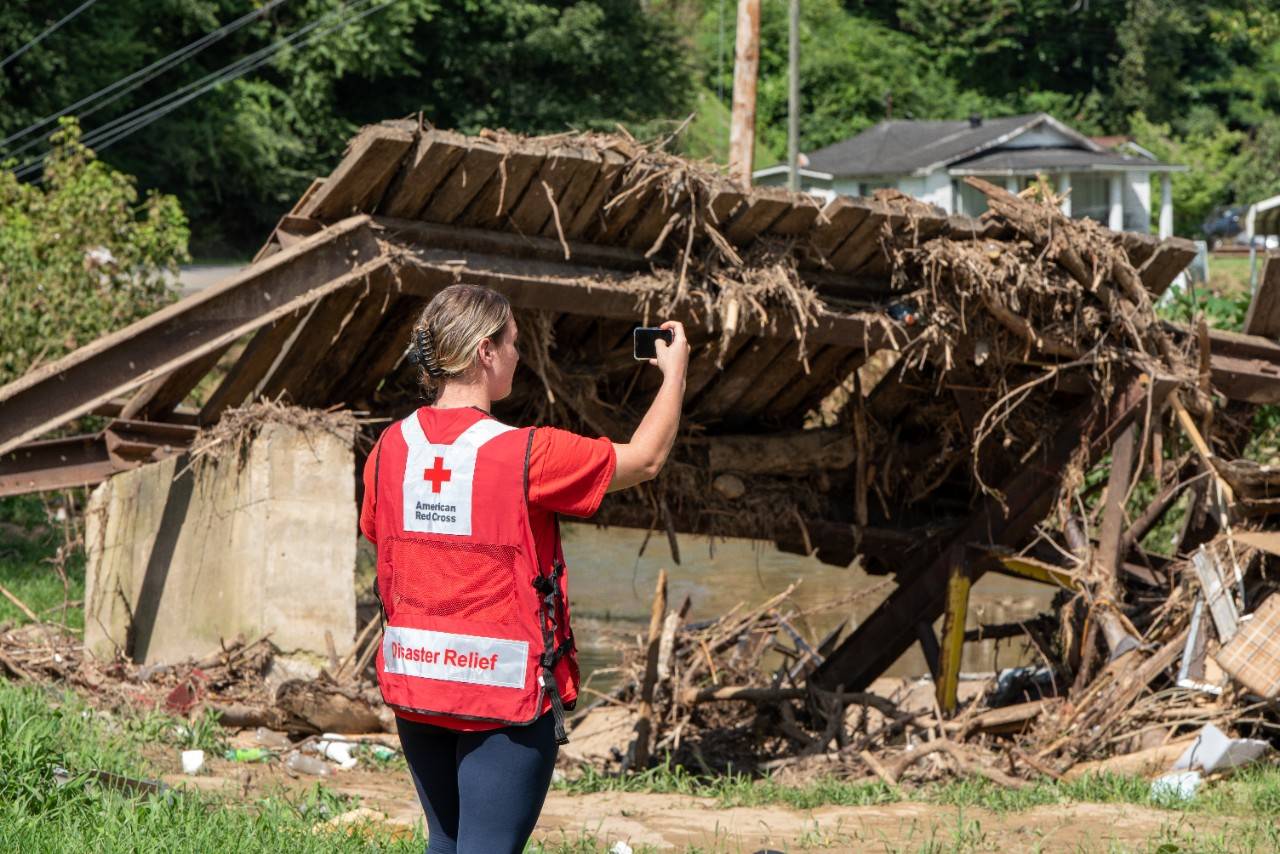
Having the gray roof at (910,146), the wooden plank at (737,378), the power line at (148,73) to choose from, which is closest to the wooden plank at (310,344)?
the wooden plank at (737,378)

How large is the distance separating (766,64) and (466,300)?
51455 millimetres

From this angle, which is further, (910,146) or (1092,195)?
(910,146)

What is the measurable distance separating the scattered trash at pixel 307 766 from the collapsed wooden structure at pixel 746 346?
6.11 ft

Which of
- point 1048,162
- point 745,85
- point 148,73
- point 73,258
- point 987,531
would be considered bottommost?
point 987,531

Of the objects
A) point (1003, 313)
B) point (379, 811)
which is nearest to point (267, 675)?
point (379, 811)

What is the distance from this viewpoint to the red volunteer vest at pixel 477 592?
3.42 m

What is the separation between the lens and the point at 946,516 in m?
→ 9.58

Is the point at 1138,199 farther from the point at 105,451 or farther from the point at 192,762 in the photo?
the point at 192,762

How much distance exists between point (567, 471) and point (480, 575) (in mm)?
314

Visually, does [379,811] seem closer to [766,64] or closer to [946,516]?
[946,516]

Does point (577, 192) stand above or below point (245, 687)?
above

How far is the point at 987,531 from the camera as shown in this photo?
905cm

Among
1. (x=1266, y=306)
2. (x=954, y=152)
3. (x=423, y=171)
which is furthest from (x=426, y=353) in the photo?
(x=954, y=152)

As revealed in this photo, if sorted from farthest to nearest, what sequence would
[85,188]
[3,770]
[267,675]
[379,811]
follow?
[85,188]
[267,675]
[379,811]
[3,770]
